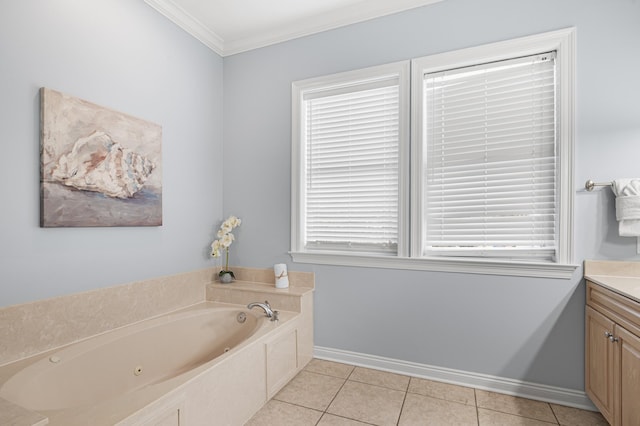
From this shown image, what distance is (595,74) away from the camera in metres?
1.94

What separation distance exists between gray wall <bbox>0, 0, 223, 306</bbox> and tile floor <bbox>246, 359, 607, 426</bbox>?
1314 millimetres

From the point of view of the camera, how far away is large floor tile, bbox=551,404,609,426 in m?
1.82

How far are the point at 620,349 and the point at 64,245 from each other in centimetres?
293

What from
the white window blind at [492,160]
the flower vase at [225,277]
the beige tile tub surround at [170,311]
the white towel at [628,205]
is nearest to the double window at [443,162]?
the white window blind at [492,160]

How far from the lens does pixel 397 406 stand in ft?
6.54

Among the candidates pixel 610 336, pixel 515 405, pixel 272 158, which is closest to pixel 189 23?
pixel 272 158

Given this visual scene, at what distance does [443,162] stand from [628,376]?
1.47 m

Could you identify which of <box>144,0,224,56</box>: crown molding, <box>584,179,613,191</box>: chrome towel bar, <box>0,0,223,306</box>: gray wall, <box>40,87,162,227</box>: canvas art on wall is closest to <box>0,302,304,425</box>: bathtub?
<box>0,0,223,306</box>: gray wall

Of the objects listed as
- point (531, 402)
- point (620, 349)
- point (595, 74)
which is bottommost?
point (531, 402)

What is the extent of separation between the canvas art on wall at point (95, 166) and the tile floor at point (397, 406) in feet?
5.01

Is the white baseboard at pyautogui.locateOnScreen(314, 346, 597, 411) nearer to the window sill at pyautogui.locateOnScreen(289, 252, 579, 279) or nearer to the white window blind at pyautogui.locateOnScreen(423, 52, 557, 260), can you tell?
the window sill at pyautogui.locateOnScreen(289, 252, 579, 279)

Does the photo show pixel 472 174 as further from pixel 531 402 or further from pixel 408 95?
pixel 531 402

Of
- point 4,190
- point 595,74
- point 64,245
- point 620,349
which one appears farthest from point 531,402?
point 4,190

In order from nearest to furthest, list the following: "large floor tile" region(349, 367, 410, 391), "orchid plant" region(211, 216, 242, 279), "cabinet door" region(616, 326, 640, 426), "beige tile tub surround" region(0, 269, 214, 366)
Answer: "cabinet door" region(616, 326, 640, 426) → "beige tile tub surround" region(0, 269, 214, 366) → "large floor tile" region(349, 367, 410, 391) → "orchid plant" region(211, 216, 242, 279)
